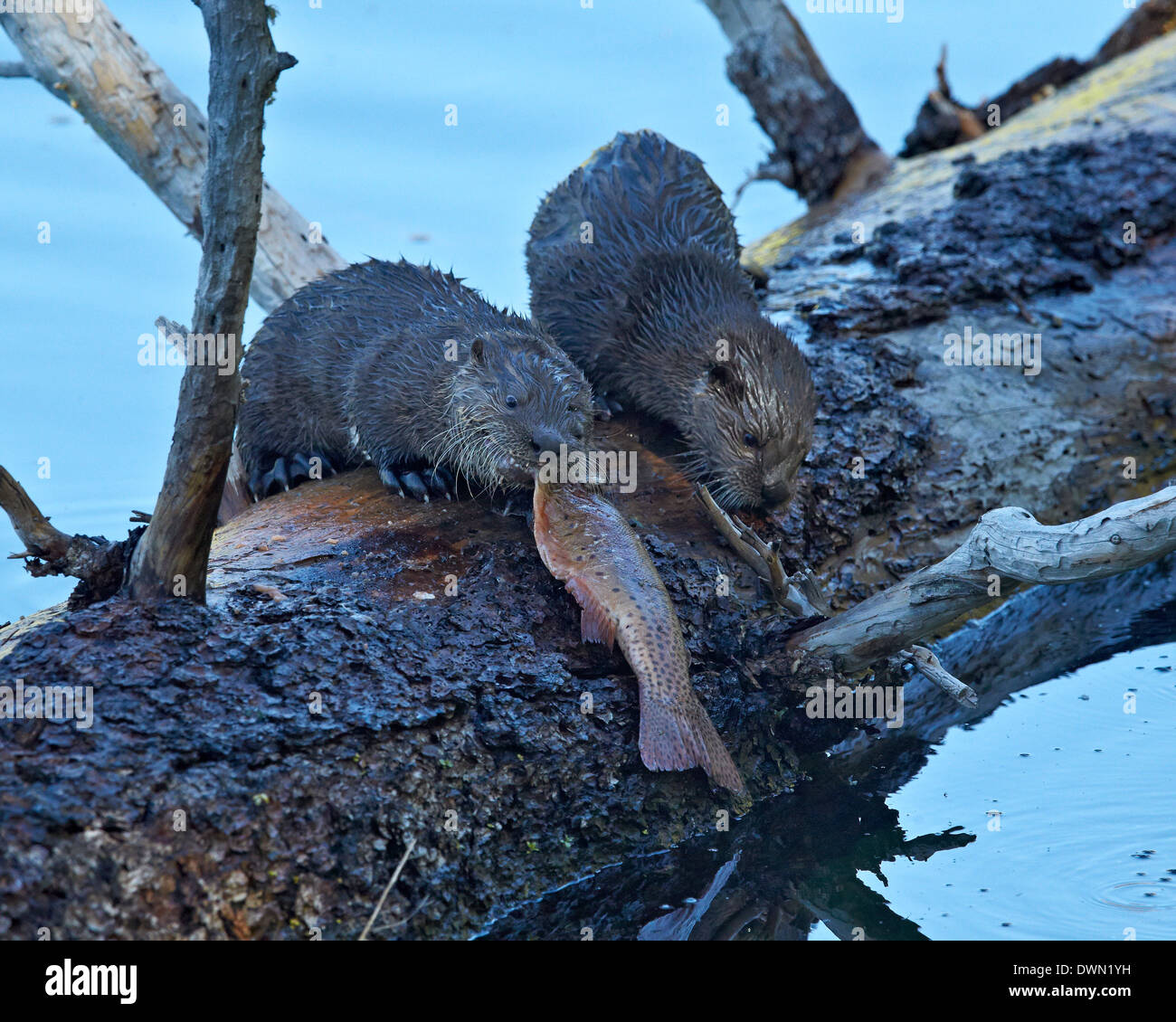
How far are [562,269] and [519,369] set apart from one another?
1.27 meters

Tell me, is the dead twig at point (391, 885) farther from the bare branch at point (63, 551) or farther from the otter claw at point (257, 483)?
the otter claw at point (257, 483)

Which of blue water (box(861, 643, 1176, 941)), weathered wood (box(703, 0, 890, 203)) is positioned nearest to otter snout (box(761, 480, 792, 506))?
blue water (box(861, 643, 1176, 941))

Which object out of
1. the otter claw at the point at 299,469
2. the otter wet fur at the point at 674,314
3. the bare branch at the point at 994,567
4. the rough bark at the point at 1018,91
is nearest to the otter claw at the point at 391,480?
the otter claw at the point at 299,469

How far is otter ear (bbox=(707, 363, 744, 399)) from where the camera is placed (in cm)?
384

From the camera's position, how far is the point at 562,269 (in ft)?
14.5

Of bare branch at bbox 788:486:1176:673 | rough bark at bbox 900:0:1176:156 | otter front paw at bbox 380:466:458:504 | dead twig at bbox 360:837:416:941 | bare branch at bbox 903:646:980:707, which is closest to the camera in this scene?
dead twig at bbox 360:837:416:941

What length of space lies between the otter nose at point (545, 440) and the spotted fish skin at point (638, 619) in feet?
0.47

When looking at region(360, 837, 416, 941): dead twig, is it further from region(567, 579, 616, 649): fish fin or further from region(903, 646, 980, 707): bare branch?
region(903, 646, 980, 707): bare branch

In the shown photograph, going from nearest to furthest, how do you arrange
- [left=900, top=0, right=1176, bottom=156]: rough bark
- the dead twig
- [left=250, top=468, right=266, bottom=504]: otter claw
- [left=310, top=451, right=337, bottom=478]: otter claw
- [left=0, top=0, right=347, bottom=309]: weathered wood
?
the dead twig, [left=310, top=451, right=337, bottom=478]: otter claw, [left=250, top=468, right=266, bottom=504]: otter claw, [left=0, top=0, right=347, bottom=309]: weathered wood, [left=900, top=0, right=1176, bottom=156]: rough bark

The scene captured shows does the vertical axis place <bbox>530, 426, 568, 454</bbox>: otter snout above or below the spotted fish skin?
above

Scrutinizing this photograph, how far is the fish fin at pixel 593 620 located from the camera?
281 cm
